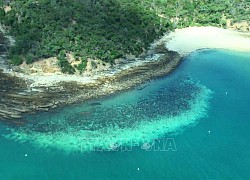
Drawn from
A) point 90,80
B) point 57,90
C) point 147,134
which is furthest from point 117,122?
point 90,80

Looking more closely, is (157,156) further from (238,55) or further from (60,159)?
(238,55)

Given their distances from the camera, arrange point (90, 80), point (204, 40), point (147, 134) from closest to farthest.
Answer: point (147, 134) → point (90, 80) → point (204, 40)

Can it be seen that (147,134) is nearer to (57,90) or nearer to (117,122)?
(117,122)

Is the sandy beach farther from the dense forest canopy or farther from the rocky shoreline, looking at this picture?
the dense forest canopy

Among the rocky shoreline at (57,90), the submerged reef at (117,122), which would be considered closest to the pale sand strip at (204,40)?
the rocky shoreline at (57,90)

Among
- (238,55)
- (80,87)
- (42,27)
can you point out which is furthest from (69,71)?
(238,55)

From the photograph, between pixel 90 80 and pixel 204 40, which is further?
pixel 204 40
